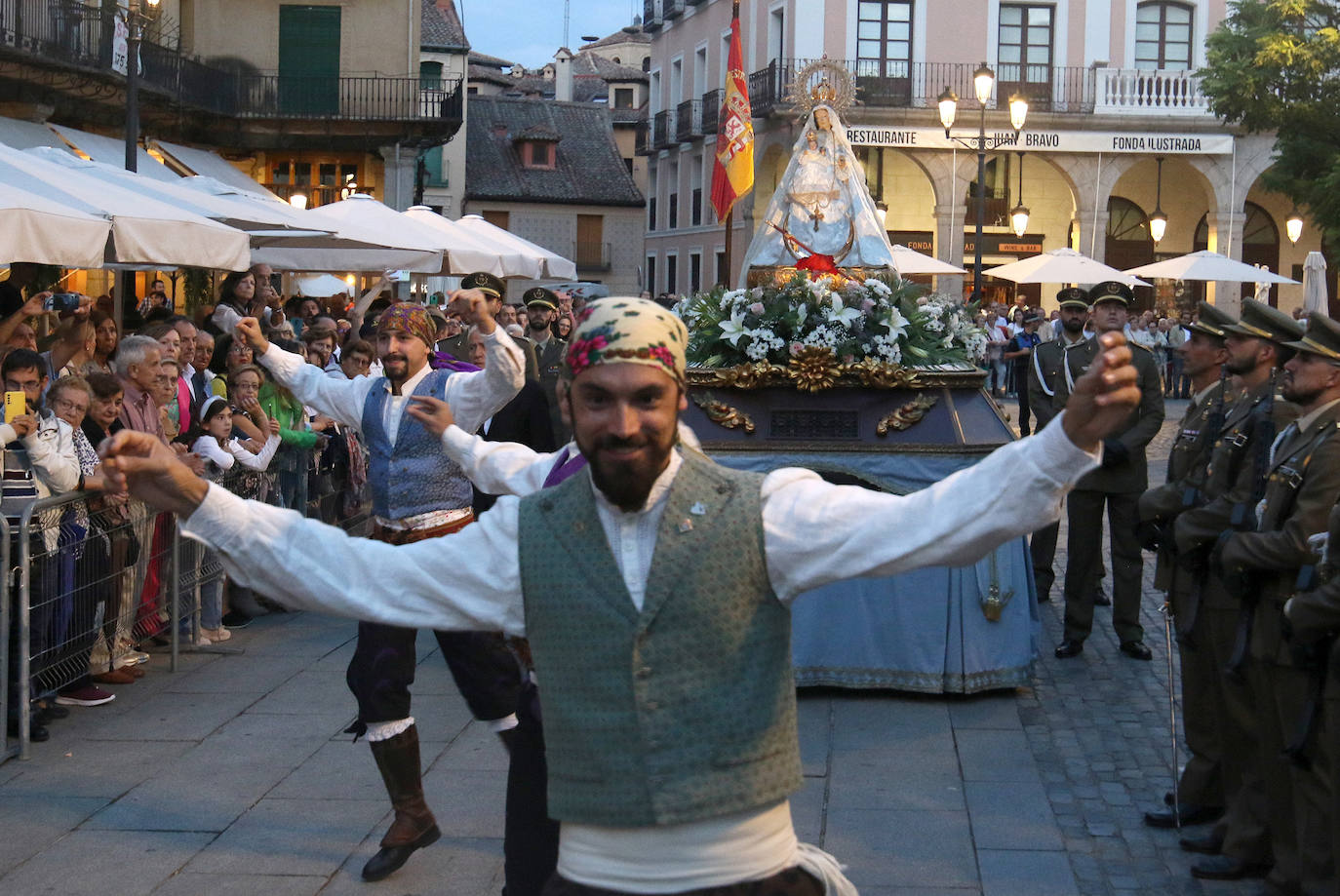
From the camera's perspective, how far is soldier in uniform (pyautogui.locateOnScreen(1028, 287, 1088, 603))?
35.0 feet

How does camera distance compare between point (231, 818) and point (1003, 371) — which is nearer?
point (231, 818)

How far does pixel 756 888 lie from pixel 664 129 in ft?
158

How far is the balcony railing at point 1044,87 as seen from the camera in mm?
39562

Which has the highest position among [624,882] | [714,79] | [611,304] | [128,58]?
[714,79]

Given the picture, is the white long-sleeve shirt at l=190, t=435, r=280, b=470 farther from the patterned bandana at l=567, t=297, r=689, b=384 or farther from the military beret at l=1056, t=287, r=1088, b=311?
the patterned bandana at l=567, t=297, r=689, b=384

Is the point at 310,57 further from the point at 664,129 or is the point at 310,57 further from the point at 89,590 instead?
the point at 89,590

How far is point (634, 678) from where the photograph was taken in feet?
9.59

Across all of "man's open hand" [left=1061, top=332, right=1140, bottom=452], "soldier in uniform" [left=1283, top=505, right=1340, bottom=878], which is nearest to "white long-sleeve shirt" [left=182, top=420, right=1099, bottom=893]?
"man's open hand" [left=1061, top=332, right=1140, bottom=452]

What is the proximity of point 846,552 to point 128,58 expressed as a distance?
505 inches

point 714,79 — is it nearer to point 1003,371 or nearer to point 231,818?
point 1003,371

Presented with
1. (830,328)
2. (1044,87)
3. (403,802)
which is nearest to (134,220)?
(830,328)

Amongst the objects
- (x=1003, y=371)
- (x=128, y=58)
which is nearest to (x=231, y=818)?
(x=128, y=58)

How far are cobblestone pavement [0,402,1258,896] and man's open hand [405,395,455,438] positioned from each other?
1835 millimetres

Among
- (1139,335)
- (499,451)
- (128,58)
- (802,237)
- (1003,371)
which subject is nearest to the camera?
(499,451)
